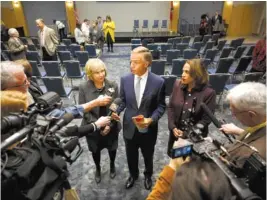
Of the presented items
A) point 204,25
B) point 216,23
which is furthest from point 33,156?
point 216,23

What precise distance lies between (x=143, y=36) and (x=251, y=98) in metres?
10.9

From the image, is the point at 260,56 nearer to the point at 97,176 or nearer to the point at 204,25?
the point at 97,176

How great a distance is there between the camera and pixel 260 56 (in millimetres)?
4332

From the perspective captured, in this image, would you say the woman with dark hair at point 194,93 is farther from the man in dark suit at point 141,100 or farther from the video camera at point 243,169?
the video camera at point 243,169

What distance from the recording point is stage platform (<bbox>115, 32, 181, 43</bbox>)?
A: 1128cm

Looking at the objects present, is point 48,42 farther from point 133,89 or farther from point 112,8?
point 112,8

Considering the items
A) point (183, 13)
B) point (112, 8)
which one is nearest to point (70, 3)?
point (112, 8)

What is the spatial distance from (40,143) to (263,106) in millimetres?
1129

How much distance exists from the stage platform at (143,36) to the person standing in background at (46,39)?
5976mm

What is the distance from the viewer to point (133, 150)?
2213 millimetres

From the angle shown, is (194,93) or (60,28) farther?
(60,28)

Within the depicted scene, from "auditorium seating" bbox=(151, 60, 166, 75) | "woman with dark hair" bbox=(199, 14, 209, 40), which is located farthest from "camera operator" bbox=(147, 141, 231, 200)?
"woman with dark hair" bbox=(199, 14, 209, 40)

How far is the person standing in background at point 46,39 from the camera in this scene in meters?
5.41

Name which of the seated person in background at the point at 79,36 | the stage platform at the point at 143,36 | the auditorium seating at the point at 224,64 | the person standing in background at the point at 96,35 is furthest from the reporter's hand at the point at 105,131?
the stage platform at the point at 143,36
